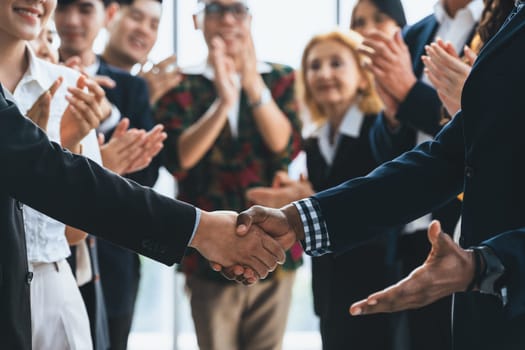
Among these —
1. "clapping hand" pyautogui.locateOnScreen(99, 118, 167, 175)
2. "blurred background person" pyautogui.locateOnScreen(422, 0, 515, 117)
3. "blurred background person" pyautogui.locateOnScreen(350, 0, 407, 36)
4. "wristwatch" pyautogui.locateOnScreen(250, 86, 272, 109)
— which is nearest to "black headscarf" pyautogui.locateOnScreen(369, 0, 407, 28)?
"blurred background person" pyautogui.locateOnScreen(350, 0, 407, 36)

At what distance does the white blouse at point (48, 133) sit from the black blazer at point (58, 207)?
0.16 m

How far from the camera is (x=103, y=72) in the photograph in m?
3.19

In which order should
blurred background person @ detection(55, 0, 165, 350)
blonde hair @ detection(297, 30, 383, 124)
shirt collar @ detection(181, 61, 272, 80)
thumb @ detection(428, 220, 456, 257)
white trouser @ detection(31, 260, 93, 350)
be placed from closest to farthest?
1. thumb @ detection(428, 220, 456, 257)
2. white trouser @ detection(31, 260, 93, 350)
3. blurred background person @ detection(55, 0, 165, 350)
4. blonde hair @ detection(297, 30, 383, 124)
5. shirt collar @ detection(181, 61, 272, 80)

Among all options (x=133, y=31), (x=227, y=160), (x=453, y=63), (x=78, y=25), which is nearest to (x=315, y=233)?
(x=453, y=63)

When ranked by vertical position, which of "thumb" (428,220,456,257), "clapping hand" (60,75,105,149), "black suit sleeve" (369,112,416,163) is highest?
"clapping hand" (60,75,105,149)

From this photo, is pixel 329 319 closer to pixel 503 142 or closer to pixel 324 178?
pixel 324 178

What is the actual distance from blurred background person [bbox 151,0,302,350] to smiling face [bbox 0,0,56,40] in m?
1.59

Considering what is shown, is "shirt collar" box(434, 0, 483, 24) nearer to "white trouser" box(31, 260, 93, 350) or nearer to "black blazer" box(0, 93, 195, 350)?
"black blazer" box(0, 93, 195, 350)

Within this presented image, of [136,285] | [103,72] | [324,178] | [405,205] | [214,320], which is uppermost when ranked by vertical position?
[103,72]

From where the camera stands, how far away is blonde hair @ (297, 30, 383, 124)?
3375 millimetres

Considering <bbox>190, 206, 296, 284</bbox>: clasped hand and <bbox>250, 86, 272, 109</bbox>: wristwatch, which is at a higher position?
<bbox>250, 86, 272, 109</bbox>: wristwatch

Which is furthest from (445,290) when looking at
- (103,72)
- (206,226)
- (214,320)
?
(214,320)

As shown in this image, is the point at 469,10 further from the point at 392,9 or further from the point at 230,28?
the point at 230,28

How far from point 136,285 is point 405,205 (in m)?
1.44
